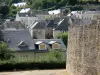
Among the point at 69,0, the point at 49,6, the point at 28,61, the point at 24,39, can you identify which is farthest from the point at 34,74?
the point at 49,6

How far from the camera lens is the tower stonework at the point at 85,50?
53.0ft

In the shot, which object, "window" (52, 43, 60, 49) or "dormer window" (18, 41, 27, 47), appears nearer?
"dormer window" (18, 41, 27, 47)

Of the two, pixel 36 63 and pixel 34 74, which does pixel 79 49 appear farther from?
pixel 36 63

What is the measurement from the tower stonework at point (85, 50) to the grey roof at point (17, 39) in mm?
11225

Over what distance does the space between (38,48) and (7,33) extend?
372cm

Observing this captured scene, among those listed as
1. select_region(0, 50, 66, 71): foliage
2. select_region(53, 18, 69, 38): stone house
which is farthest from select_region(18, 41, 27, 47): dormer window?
select_region(53, 18, 69, 38): stone house

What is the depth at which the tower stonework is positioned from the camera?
53.0ft

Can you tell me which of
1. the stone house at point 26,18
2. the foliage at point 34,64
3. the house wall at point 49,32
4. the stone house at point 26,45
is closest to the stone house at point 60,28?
the house wall at point 49,32

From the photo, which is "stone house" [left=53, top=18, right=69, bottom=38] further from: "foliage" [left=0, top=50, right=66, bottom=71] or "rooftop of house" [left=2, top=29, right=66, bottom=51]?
"foliage" [left=0, top=50, right=66, bottom=71]

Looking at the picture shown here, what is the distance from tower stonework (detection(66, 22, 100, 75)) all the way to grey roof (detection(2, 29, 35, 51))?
11225 millimetres

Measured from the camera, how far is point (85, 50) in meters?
17.0

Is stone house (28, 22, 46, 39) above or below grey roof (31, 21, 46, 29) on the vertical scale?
below

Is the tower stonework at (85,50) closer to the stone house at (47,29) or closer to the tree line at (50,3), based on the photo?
the stone house at (47,29)

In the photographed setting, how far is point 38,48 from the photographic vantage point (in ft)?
100
